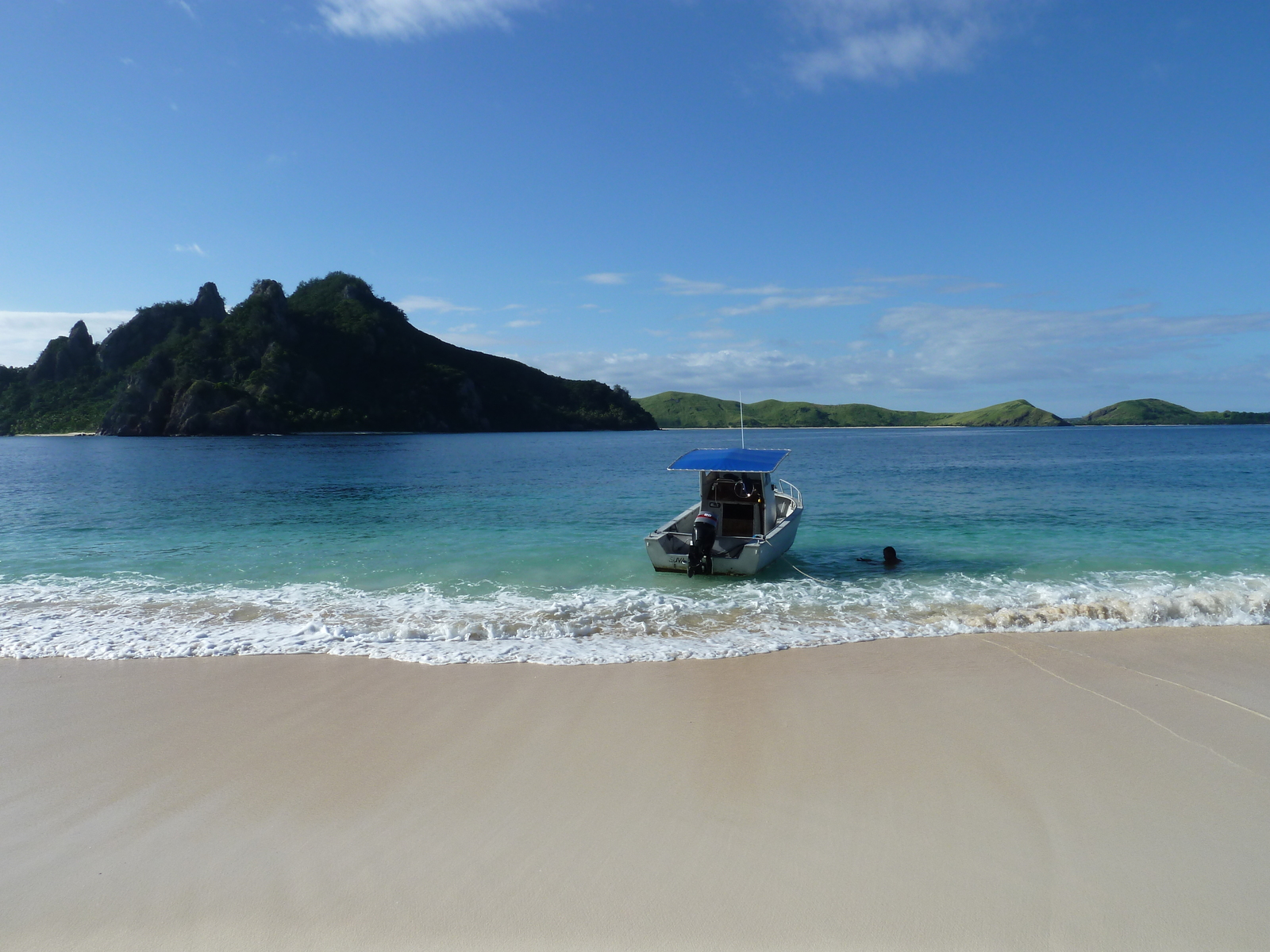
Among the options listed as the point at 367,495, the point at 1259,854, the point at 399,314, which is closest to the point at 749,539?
the point at 1259,854

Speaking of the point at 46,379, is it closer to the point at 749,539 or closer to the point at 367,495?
the point at 367,495

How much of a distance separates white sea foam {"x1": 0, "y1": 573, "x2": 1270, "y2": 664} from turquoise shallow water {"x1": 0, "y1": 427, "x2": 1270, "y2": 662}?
0.06 m

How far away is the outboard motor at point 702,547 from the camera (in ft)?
47.2

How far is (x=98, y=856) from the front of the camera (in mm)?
4645

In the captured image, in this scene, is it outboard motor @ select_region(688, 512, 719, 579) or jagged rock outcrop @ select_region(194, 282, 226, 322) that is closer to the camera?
outboard motor @ select_region(688, 512, 719, 579)

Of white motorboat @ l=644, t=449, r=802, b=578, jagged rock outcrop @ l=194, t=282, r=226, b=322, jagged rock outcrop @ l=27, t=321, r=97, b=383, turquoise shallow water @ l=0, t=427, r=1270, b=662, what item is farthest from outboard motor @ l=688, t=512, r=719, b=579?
jagged rock outcrop @ l=27, t=321, r=97, b=383

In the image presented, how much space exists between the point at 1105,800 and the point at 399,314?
18475cm

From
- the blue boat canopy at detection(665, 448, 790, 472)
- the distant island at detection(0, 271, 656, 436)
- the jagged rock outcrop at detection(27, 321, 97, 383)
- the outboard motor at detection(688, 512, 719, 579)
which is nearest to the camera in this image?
the outboard motor at detection(688, 512, 719, 579)

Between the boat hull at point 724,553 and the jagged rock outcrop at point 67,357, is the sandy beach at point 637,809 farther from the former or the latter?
the jagged rock outcrop at point 67,357

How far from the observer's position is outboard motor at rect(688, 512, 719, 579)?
14.4 meters

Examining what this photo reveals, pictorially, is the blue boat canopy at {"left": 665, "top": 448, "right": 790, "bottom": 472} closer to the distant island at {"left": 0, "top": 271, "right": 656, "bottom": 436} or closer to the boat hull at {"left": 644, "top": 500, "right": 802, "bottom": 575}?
the boat hull at {"left": 644, "top": 500, "right": 802, "bottom": 575}

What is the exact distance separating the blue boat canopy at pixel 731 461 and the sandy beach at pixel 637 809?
8103mm

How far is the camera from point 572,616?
37.1ft

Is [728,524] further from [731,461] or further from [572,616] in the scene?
[572,616]
